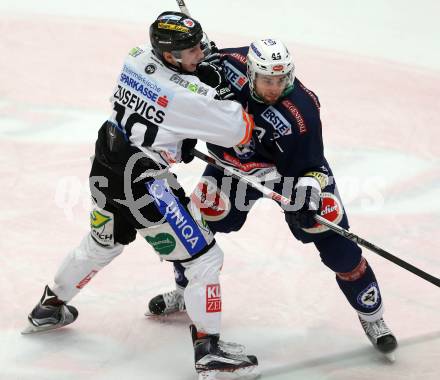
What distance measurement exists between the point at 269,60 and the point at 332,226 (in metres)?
0.67

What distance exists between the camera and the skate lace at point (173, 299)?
4004mm

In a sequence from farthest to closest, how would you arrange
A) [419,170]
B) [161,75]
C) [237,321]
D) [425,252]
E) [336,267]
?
[419,170]
[425,252]
[237,321]
[336,267]
[161,75]

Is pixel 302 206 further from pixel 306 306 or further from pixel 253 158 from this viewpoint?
pixel 306 306

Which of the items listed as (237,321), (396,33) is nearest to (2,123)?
(237,321)

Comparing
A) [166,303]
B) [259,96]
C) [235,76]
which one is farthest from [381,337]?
[235,76]

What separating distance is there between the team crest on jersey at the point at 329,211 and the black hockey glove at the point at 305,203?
0.26 feet

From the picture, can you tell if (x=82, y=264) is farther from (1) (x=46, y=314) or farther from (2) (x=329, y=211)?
(2) (x=329, y=211)

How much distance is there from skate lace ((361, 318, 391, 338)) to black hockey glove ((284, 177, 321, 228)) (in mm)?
→ 585

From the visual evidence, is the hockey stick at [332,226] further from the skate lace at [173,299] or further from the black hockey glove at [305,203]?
the skate lace at [173,299]

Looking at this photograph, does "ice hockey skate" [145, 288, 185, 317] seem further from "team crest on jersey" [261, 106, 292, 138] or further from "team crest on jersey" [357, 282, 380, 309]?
"team crest on jersey" [261, 106, 292, 138]

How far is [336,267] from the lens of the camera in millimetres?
3629

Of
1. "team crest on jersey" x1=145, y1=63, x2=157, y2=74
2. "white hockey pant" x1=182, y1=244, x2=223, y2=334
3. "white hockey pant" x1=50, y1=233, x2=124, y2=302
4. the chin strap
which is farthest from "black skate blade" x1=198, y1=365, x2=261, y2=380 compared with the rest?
"team crest on jersey" x1=145, y1=63, x2=157, y2=74

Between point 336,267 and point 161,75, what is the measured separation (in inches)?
Result: 41.5

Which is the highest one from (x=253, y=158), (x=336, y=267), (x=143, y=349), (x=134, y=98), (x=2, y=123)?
(x=134, y=98)
